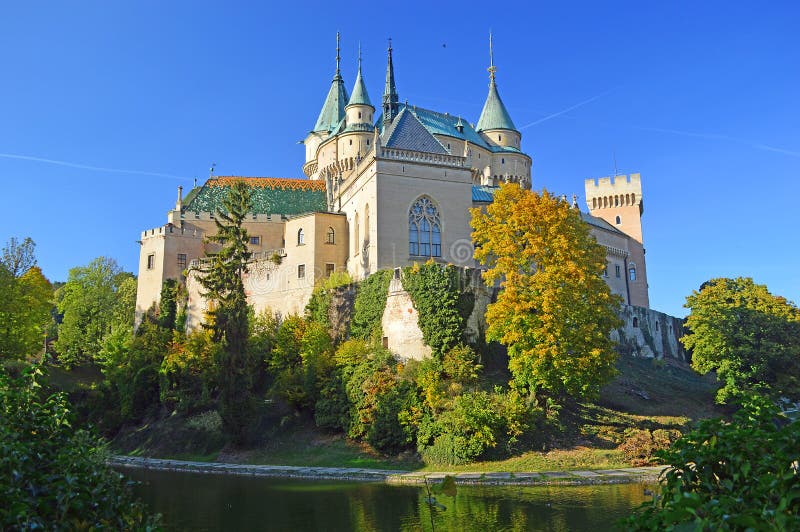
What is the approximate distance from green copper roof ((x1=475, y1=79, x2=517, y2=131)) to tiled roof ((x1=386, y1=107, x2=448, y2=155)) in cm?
2550

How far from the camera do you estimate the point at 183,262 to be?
52.1 meters

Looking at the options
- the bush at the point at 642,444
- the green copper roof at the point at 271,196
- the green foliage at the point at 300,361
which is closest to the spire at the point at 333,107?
the green copper roof at the point at 271,196

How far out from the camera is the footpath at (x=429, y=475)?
25297 mm

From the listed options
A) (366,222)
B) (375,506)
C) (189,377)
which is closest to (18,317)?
(189,377)

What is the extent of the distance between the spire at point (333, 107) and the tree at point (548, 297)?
124 feet

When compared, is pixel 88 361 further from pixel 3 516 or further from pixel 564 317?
pixel 3 516

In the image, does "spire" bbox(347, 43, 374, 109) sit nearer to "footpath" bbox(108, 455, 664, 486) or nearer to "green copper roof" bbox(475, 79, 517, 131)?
"green copper roof" bbox(475, 79, 517, 131)

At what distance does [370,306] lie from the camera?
38.4 m

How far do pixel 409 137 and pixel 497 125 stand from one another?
90.1 feet

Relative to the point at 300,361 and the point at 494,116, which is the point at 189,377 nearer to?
the point at 300,361

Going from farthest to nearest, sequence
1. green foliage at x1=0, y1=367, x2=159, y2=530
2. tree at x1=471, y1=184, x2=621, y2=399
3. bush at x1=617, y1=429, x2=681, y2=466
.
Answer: tree at x1=471, y1=184, x2=621, y2=399
bush at x1=617, y1=429, x2=681, y2=466
green foliage at x1=0, y1=367, x2=159, y2=530

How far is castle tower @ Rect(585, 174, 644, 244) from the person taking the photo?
77312 mm

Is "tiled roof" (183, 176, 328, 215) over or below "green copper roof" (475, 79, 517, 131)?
below

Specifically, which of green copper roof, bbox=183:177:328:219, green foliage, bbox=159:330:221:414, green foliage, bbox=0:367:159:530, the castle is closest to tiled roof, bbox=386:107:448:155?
the castle
